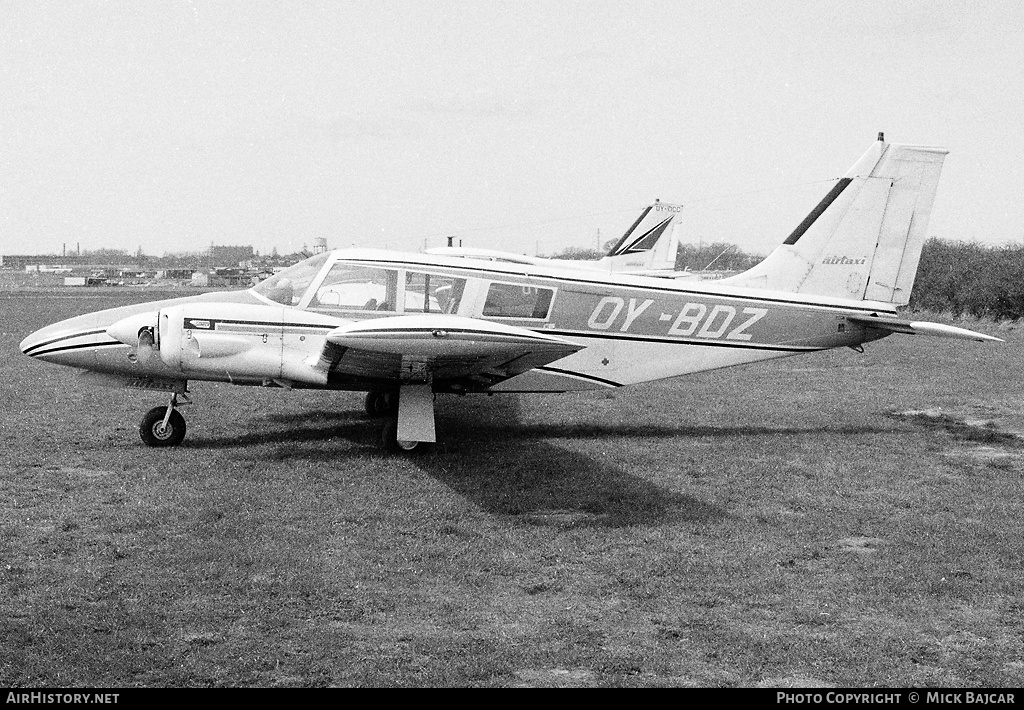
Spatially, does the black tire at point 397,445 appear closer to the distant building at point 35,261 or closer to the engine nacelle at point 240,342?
the engine nacelle at point 240,342

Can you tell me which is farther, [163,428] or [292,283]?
[292,283]

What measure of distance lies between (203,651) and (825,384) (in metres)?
13.3

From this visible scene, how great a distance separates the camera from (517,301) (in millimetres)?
10859

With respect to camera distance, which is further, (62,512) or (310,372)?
(310,372)

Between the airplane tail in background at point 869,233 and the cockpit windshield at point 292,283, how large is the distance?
577 centimetres

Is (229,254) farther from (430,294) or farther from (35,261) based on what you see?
(430,294)

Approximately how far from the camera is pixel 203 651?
197 inches

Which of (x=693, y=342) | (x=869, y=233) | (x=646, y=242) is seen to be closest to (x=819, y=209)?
(x=869, y=233)

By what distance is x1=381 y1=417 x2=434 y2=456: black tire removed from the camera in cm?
1003

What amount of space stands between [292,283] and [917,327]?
24.5 ft

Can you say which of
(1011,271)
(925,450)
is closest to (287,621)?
(925,450)

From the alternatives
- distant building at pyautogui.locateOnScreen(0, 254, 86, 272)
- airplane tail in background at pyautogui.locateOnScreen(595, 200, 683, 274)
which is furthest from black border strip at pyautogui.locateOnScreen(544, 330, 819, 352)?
distant building at pyautogui.locateOnScreen(0, 254, 86, 272)

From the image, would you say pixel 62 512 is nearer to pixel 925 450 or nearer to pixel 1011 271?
pixel 925 450

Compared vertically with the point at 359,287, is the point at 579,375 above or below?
below
